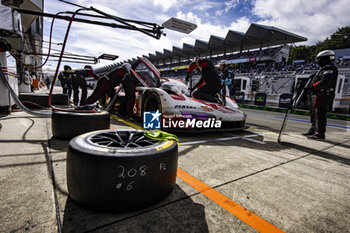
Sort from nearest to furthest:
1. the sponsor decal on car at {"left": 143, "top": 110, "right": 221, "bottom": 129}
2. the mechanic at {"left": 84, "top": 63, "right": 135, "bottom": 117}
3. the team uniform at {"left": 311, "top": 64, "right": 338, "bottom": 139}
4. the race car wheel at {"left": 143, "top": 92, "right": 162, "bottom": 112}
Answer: the sponsor decal on car at {"left": 143, "top": 110, "right": 221, "bottom": 129}
the race car wheel at {"left": 143, "top": 92, "right": 162, "bottom": 112}
the team uniform at {"left": 311, "top": 64, "right": 338, "bottom": 139}
the mechanic at {"left": 84, "top": 63, "right": 135, "bottom": 117}

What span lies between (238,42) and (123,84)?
149 feet

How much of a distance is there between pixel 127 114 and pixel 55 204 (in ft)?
12.3

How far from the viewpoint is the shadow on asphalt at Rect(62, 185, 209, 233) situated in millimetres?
1158

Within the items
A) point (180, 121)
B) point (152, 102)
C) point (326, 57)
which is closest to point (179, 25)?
point (152, 102)

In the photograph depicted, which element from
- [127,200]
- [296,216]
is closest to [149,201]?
[127,200]

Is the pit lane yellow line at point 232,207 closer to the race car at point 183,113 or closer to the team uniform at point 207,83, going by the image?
the race car at point 183,113

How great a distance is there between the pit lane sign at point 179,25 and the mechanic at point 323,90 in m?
3.49

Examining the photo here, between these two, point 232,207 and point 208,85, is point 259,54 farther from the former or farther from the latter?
point 232,207

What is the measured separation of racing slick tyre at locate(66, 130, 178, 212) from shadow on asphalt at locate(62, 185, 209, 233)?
0.16 ft

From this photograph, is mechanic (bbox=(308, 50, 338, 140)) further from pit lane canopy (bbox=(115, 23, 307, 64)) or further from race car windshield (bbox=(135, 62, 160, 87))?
pit lane canopy (bbox=(115, 23, 307, 64))

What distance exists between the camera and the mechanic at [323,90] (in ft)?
13.6

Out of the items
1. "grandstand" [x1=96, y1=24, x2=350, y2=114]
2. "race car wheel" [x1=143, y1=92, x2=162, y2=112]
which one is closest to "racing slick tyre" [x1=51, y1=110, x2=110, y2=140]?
"race car wheel" [x1=143, y1=92, x2=162, y2=112]

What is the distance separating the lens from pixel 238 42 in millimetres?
43844

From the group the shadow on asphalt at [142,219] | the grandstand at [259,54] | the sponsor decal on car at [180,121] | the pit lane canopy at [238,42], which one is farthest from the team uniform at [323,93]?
the pit lane canopy at [238,42]
